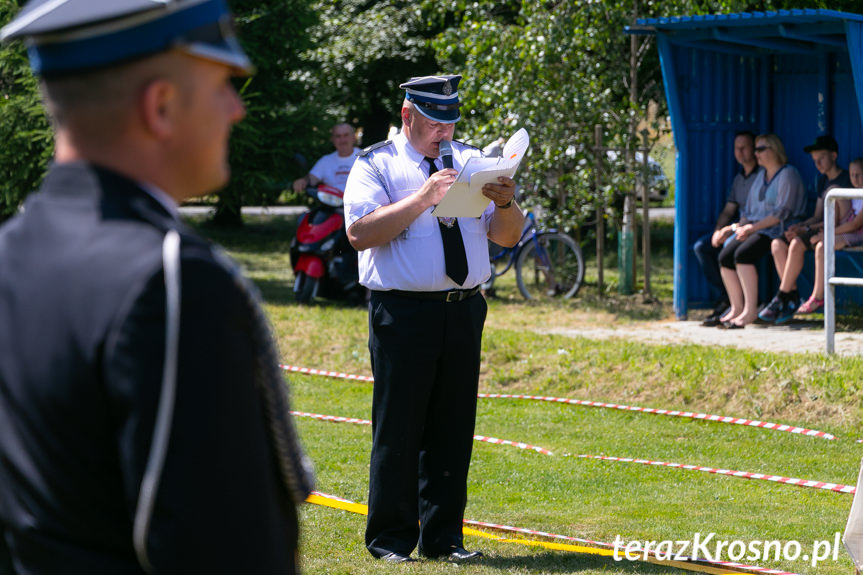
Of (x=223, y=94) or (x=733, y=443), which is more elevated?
(x=223, y=94)

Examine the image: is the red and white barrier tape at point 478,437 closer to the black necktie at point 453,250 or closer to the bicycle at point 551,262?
the black necktie at point 453,250

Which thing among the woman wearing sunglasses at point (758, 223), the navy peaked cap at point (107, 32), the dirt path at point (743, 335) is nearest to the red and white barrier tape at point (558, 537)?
the navy peaked cap at point (107, 32)

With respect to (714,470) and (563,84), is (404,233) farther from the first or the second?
(563,84)

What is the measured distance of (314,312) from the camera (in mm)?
12523

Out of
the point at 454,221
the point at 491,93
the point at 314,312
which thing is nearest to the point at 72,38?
the point at 454,221

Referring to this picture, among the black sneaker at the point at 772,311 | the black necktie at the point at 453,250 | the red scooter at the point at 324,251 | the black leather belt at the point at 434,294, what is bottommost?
the black sneaker at the point at 772,311

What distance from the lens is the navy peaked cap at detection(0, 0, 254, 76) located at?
1645 millimetres

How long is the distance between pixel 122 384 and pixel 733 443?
6.73m

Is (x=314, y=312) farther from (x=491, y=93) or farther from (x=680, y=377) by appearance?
(x=680, y=377)

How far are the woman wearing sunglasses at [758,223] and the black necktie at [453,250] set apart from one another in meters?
6.75

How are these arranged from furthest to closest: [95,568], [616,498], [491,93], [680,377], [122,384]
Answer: [491,93]
[680,377]
[616,498]
[95,568]
[122,384]

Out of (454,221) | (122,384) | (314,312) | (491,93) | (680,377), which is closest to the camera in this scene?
(122,384)

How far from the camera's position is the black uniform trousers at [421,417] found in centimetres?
518

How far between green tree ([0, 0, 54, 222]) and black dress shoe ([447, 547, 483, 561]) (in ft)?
36.4
